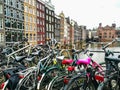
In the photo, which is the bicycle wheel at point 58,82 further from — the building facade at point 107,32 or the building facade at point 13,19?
the building facade at point 107,32

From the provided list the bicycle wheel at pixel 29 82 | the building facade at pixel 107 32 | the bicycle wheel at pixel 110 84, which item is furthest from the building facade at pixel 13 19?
the building facade at pixel 107 32

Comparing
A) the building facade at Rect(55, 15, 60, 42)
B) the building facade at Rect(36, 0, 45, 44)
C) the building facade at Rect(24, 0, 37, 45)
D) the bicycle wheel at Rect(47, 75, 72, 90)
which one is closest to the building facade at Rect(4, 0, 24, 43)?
the building facade at Rect(24, 0, 37, 45)

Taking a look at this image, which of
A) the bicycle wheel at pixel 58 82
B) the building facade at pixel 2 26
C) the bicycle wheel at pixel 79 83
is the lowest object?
the bicycle wheel at pixel 58 82

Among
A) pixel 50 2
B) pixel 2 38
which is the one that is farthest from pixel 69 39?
pixel 2 38

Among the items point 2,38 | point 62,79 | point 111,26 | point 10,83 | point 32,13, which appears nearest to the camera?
point 10,83

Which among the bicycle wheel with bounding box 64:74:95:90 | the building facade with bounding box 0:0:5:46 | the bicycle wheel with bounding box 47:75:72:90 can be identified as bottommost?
the bicycle wheel with bounding box 47:75:72:90

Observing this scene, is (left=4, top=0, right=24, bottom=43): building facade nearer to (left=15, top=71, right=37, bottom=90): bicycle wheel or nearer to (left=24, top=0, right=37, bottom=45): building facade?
(left=24, top=0, right=37, bottom=45): building facade

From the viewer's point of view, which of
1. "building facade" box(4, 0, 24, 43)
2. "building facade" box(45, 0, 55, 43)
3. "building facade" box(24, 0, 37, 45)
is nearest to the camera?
"building facade" box(4, 0, 24, 43)

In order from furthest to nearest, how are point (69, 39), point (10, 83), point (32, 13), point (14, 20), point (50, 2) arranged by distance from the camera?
point (69, 39) < point (50, 2) < point (32, 13) < point (14, 20) < point (10, 83)

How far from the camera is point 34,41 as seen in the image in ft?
157

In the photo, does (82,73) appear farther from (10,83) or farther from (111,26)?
(111,26)

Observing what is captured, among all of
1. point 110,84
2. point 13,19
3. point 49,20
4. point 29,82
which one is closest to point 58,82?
point 29,82

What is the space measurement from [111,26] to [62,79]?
106 m

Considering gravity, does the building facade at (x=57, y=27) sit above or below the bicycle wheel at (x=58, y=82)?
above
